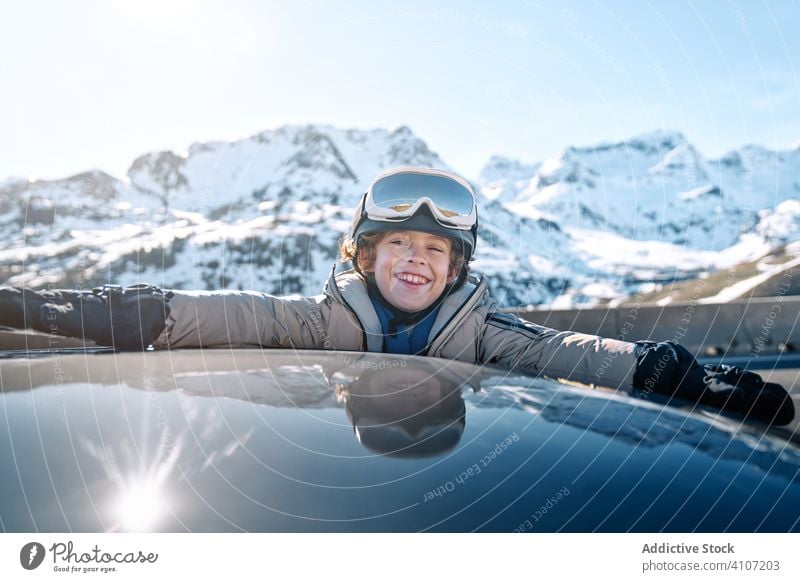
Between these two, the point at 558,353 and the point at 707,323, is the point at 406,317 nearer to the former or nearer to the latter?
the point at 558,353

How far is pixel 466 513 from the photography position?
6.17 feet

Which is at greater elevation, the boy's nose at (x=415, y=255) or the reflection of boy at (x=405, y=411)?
the boy's nose at (x=415, y=255)

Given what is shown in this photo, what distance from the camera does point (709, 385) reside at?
3119 millimetres

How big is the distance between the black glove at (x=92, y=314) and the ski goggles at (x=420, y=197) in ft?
5.72

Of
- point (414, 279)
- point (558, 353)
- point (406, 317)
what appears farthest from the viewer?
point (414, 279)

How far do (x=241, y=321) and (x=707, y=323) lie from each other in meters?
8.96

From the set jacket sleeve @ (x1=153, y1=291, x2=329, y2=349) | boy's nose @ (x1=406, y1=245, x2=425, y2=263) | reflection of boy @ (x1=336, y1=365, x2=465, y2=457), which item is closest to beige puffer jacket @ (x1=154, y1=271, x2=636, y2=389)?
jacket sleeve @ (x1=153, y1=291, x2=329, y2=349)

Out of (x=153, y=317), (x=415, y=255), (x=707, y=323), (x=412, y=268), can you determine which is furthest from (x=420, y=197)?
(x=707, y=323)

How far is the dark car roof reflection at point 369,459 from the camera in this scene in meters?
1.91

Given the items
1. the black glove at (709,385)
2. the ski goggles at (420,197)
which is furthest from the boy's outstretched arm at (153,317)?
the black glove at (709,385)

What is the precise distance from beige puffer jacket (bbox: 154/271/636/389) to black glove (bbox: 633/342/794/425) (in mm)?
284

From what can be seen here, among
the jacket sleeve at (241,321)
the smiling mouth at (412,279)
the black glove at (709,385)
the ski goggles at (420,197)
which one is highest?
the ski goggles at (420,197)

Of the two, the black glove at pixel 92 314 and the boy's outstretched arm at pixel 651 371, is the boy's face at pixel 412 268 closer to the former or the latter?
the boy's outstretched arm at pixel 651 371

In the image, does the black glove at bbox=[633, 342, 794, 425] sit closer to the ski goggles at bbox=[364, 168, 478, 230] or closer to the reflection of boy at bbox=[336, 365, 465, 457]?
the reflection of boy at bbox=[336, 365, 465, 457]
